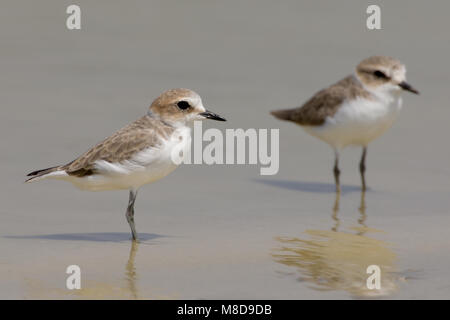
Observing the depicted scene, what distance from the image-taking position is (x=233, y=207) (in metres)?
10.7

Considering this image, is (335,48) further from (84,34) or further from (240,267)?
(240,267)

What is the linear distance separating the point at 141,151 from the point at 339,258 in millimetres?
2139

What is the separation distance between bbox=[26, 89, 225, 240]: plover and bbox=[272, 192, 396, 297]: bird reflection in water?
1444 millimetres

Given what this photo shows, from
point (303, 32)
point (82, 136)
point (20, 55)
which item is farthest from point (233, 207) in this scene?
point (303, 32)

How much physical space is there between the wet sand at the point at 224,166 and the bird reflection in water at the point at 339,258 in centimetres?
3

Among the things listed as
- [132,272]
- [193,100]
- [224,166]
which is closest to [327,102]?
[224,166]

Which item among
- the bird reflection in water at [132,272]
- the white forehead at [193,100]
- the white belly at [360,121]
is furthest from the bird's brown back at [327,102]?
the bird reflection in water at [132,272]

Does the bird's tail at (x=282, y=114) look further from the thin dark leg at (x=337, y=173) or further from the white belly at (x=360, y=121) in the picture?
the thin dark leg at (x=337, y=173)

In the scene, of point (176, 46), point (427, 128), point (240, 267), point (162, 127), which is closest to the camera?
Answer: point (240, 267)

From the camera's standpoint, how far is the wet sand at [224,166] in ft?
26.9

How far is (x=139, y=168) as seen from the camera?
28.8 feet

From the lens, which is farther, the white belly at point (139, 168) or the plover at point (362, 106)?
the plover at point (362, 106)

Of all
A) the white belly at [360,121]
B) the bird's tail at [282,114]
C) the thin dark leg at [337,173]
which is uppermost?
the bird's tail at [282,114]

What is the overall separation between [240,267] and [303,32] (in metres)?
9.74
